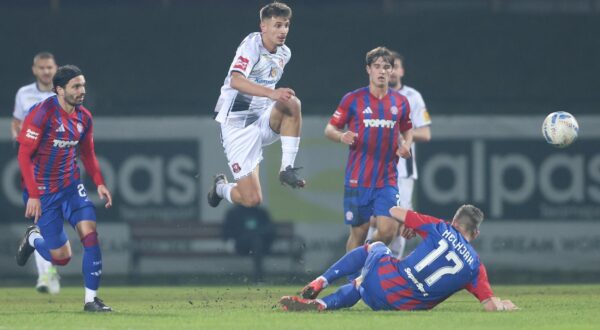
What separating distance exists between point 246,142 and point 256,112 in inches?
11.8

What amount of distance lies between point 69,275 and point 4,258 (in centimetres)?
89

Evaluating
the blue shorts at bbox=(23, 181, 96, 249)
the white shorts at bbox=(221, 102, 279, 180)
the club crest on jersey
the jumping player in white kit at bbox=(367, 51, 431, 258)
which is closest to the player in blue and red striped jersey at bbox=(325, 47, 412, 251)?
the white shorts at bbox=(221, 102, 279, 180)

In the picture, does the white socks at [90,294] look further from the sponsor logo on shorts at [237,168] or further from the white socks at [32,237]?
the sponsor logo on shorts at [237,168]

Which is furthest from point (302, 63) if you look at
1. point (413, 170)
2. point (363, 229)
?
point (363, 229)

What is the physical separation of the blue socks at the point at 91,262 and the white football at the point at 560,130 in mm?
4481

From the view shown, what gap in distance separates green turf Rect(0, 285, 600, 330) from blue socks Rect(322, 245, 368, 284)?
304 millimetres

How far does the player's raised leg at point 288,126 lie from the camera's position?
1288cm

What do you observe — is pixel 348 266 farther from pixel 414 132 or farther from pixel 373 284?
pixel 414 132

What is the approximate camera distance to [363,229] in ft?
44.4

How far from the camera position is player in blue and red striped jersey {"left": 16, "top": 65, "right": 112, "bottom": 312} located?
1191 cm

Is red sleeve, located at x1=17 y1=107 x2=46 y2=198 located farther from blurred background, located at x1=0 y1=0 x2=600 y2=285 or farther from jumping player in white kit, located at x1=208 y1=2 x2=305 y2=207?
blurred background, located at x1=0 y1=0 x2=600 y2=285

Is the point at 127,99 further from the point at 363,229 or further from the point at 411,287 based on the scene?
the point at 411,287

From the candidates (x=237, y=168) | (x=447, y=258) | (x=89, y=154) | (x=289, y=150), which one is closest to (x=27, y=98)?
(x=237, y=168)

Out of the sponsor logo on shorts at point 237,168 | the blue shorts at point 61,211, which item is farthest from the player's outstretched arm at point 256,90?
the blue shorts at point 61,211
